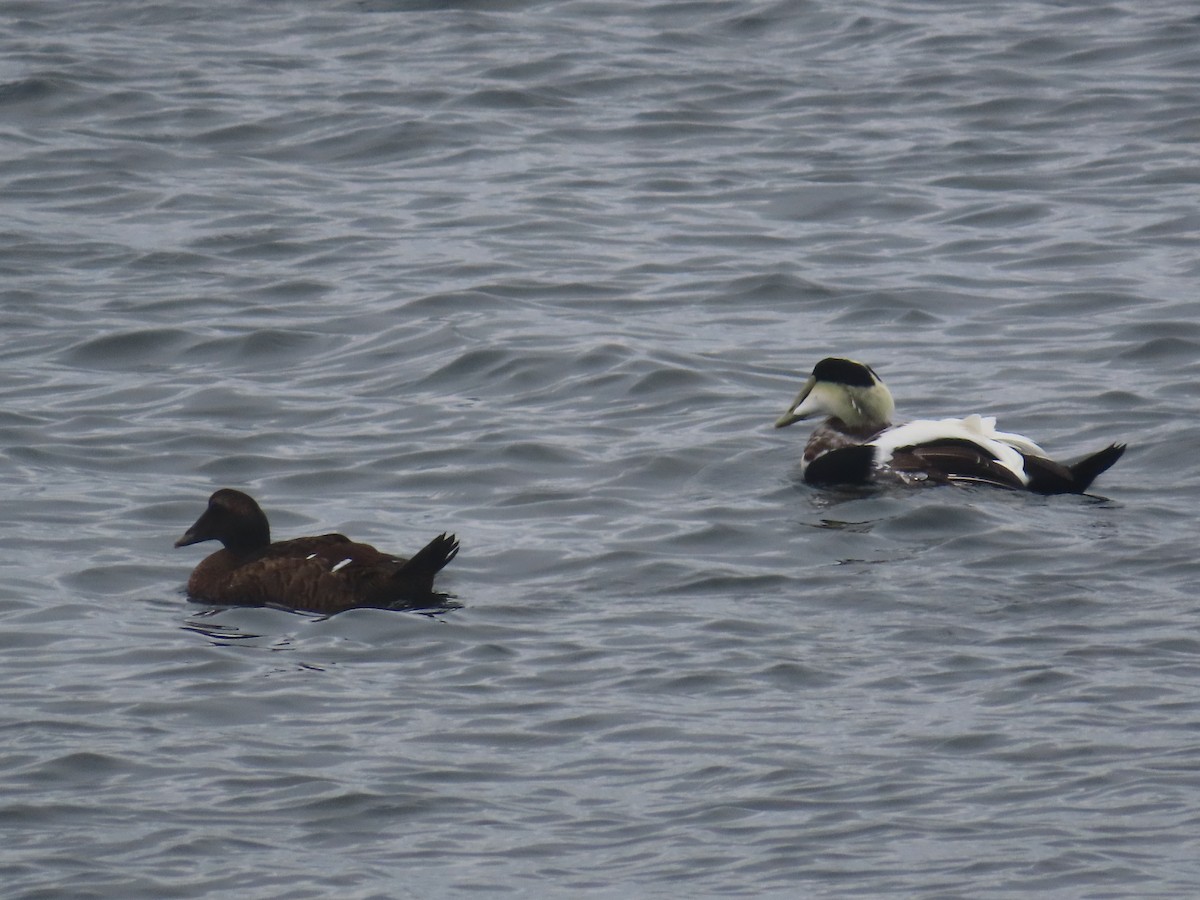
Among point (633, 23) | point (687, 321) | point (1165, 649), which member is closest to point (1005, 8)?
point (633, 23)

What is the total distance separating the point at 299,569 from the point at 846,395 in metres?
3.23

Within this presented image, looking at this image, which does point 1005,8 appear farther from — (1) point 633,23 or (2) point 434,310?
(2) point 434,310

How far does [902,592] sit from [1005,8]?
12.1 meters

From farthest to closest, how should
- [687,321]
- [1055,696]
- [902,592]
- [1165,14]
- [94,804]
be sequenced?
[1165,14] < [687,321] < [902,592] < [1055,696] < [94,804]

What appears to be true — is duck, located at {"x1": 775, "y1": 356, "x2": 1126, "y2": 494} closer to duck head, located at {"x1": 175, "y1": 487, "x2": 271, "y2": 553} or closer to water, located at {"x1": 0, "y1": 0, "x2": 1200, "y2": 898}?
water, located at {"x1": 0, "y1": 0, "x2": 1200, "y2": 898}

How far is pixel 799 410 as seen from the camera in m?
11.2

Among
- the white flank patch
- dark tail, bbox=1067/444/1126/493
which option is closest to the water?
dark tail, bbox=1067/444/1126/493

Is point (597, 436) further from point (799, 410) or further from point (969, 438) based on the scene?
point (969, 438)

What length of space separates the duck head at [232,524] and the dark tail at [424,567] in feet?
2.65

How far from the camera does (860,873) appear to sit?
621cm

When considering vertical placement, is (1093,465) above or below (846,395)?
below

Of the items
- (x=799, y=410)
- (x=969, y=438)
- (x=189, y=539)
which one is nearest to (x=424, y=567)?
(x=189, y=539)

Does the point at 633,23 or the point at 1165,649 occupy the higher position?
the point at 633,23

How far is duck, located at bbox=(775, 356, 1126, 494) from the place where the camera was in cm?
1021
